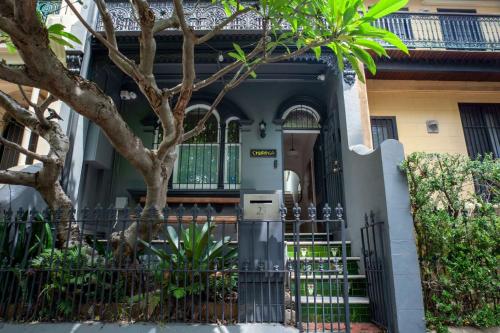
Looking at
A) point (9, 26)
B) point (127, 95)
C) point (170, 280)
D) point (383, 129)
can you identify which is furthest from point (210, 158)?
point (9, 26)

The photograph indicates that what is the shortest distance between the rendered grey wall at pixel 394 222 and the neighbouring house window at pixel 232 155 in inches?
136

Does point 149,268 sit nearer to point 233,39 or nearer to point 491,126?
point 233,39

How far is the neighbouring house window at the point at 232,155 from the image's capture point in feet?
26.7

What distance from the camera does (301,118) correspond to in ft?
28.5

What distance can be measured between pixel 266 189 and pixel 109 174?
3952 mm

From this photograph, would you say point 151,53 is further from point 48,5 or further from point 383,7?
point 48,5

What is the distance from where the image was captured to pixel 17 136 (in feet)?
29.6

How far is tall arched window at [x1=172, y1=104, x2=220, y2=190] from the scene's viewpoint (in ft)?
26.7

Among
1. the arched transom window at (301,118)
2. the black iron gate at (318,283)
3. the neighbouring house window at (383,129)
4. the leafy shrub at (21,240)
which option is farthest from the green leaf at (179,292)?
the neighbouring house window at (383,129)

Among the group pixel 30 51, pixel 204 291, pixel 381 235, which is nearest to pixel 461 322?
pixel 381 235

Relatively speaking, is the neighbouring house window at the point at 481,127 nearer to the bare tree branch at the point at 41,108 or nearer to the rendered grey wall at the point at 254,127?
the rendered grey wall at the point at 254,127

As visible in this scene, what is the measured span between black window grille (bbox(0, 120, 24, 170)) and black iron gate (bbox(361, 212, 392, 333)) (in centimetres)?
926

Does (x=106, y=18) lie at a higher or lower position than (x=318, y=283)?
higher

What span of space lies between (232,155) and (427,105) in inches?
212
